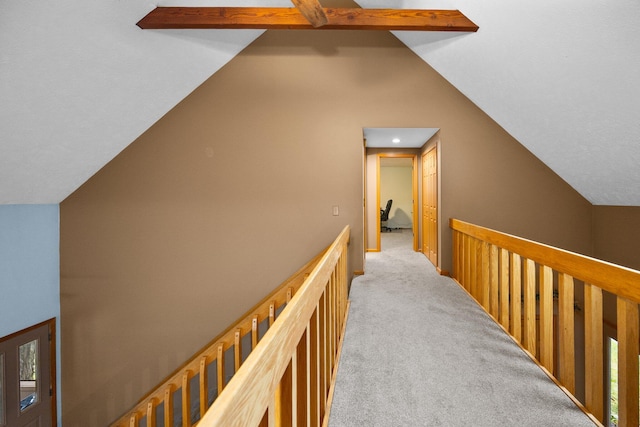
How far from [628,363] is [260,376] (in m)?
1.60

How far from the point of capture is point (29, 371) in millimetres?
3824

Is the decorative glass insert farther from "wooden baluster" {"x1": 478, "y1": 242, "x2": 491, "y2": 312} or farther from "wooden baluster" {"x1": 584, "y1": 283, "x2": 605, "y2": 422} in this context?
"wooden baluster" {"x1": 584, "y1": 283, "x2": 605, "y2": 422}

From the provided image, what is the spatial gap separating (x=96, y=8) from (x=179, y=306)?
3232mm

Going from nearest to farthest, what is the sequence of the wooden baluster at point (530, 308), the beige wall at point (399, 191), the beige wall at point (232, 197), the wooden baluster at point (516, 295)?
1. the wooden baluster at point (530, 308)
2. the wooden baluster at point (516, 295)
3. the beige wall at point (232, 197)
4. the beige wall at point (399, 191)

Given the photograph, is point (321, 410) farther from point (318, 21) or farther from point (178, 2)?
point (178, 2)

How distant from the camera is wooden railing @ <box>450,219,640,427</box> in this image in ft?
4.40

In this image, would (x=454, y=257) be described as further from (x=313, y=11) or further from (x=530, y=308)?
(x=313, y=11)


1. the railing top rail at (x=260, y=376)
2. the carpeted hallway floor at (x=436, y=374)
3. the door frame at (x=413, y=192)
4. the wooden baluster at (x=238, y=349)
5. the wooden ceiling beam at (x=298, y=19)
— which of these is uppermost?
the wooden ceiling beam at (x=298, y=19)

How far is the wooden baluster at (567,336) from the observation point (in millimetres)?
1702

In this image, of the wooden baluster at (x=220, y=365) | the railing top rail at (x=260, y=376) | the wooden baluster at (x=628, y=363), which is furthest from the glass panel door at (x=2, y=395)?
the wooden baluster at (x=628, y=363)

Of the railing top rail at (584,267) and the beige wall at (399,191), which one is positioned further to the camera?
the beige wall at (399,191)

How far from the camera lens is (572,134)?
10.4ft

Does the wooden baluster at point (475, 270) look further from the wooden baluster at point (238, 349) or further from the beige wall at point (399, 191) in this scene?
the beige wall at point (399, 191)

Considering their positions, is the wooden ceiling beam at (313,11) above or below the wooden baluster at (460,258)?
above
